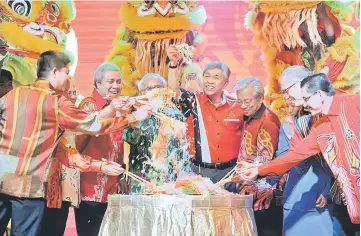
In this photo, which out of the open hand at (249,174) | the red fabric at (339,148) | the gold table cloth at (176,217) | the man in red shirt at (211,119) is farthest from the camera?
the man in red shirt at (211,119)

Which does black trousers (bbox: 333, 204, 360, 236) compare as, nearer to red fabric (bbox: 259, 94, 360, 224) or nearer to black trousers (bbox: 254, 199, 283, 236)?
red fabric (bbox: 259, 94, 360, 224)

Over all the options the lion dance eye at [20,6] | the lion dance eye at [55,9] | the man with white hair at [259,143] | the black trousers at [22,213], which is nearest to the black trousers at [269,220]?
the man with white hair at [259,143]

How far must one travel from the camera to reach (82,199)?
390 centimetres

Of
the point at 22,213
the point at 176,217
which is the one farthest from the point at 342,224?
the point at 22,213

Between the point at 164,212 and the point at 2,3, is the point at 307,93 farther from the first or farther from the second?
the point at 2,3

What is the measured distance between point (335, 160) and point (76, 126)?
1.56 metres

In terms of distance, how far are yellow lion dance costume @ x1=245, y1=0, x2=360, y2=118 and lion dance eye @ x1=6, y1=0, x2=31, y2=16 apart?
1390 millimetres

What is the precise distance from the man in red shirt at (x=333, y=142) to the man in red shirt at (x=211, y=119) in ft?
0.69

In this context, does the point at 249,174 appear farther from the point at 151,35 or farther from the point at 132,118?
the point at 151,35

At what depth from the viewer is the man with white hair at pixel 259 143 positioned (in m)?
3.88

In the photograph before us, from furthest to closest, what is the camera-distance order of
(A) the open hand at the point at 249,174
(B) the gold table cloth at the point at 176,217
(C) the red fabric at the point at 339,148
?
(A) the open hand at the point at 249,174
(C) the red fabric at the point at 339,148
(B) the gold table cloth at the point at 176,217

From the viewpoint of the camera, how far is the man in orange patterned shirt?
3.73 m

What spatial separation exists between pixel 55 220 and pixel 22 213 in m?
0.23

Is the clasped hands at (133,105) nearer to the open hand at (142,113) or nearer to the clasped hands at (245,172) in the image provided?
the open hand at (142,113)
